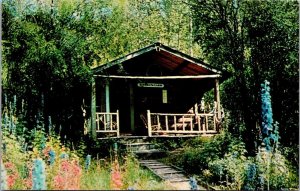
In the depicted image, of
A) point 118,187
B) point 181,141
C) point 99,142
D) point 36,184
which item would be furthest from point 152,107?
point 36,184

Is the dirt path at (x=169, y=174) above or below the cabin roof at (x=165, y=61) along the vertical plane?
below

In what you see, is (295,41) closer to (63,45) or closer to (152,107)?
(63,45)

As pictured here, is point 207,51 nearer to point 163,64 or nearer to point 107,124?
point 163,64

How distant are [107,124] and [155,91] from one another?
10.9ft

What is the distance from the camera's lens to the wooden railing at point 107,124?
14367 millimetres

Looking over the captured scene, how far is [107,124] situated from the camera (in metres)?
14.8

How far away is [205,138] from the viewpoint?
15.0 meters

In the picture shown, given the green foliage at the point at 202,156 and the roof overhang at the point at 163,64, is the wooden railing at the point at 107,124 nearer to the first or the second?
the roof overhang at the point at 163,64

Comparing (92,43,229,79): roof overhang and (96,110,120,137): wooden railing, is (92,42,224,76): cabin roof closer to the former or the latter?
(92,43,229,79): roof overhang

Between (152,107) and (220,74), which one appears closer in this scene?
(220,74)

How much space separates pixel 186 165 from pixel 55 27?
17.2 feet

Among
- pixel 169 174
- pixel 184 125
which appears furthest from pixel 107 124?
pixel 169 174

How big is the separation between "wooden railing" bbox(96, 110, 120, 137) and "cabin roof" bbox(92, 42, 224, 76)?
146 centimetres

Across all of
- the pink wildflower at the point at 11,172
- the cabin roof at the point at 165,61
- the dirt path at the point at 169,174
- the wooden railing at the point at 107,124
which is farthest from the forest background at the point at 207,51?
the pink wildflower at the point at 11,172
